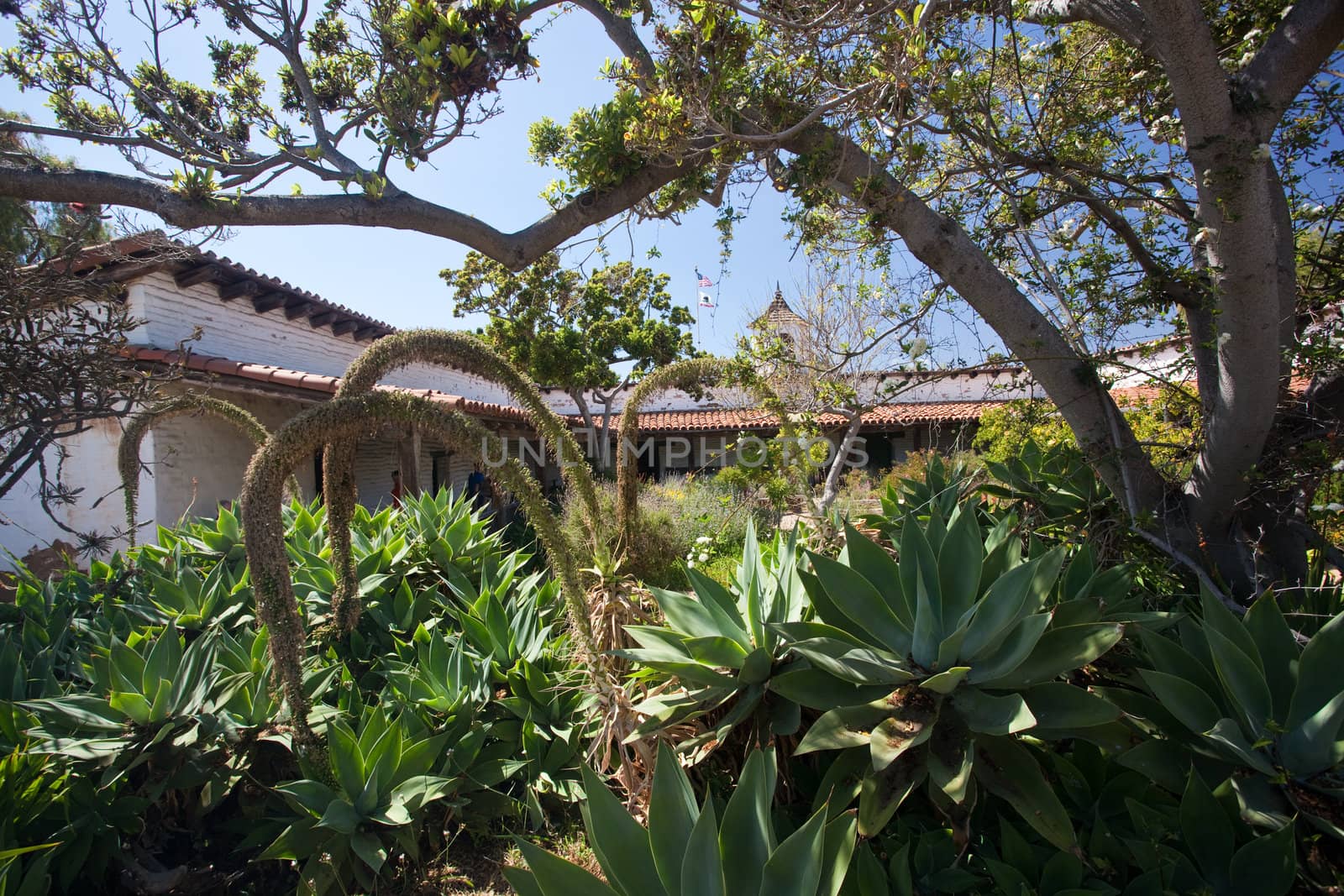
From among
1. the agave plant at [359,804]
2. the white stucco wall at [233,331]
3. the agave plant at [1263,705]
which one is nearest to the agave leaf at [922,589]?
the agave plant at [1263,705]

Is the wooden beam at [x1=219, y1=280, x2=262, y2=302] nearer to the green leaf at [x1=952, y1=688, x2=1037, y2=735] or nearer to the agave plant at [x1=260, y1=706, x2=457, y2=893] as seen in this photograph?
the agave plant at [x1=260, y1=706, x2=457, y2=893]

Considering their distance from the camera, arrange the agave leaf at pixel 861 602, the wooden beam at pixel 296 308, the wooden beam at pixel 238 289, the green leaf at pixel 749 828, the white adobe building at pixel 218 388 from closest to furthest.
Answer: the green leaf at pixel 749 828, the agave leaf at pixel 861 602, the white adobe building at pixel 218 388, the wooden beam at pixel 238 289, the wooden beam at pixel 296 308

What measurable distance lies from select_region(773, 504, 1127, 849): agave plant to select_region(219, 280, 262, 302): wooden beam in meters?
10.1

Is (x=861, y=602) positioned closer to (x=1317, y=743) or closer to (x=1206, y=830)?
(x=1206, y=830)

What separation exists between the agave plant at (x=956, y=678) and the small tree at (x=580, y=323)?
36.7ft

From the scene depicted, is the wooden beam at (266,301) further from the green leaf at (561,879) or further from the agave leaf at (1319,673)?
the agave leaf at (1319,673)

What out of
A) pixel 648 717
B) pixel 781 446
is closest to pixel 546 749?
pixel 648 717

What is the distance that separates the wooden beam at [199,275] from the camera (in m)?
8.16

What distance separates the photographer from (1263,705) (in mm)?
1600

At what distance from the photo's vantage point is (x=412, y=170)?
4.09 meters

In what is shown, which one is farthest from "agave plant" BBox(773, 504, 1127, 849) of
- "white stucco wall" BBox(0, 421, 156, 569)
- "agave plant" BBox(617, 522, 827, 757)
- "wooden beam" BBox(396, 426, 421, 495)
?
"white stucco wall" BBox(0, 421, 156, 569)

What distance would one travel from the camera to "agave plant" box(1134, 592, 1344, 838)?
1.46m

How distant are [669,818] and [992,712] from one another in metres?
0.80

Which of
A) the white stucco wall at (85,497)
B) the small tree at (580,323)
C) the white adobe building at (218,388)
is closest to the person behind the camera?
the white adobe building at (218,388)
